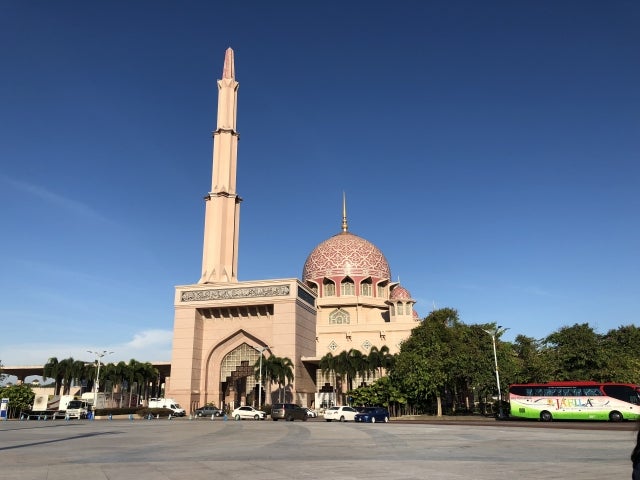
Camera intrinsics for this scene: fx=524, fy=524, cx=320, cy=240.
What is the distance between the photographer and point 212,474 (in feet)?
31.3

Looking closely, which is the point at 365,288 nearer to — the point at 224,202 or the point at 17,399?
the point at 224,202

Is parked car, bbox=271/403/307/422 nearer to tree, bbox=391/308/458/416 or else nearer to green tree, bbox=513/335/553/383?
tree, bbox=391/308/458/416

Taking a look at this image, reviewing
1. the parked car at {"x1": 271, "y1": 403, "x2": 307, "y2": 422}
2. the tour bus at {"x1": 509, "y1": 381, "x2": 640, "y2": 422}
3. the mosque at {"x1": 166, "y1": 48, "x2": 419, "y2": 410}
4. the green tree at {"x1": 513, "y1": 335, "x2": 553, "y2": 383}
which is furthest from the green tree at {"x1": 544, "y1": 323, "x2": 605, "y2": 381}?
the parked car at {"x1": 271, "y1": 403, "x2": 307, "y2": 422}

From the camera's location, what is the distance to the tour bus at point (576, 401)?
28.2 metres

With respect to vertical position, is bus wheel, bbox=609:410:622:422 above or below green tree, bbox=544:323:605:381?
below

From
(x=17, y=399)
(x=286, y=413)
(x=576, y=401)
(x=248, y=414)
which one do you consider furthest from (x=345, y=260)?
(x=576, y=401)

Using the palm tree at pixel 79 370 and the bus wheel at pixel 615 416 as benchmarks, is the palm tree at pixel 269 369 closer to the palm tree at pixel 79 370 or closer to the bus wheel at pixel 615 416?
the palm tree at pixel 79 370

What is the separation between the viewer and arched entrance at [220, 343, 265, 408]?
52.6 metres

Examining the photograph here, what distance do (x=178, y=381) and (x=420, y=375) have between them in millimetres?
23751

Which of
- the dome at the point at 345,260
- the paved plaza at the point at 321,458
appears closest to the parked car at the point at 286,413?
the paved plaza at the point at 321,458

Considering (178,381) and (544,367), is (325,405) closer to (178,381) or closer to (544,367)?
(178,381)

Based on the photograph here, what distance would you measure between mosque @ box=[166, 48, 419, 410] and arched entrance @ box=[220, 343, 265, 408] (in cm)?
10

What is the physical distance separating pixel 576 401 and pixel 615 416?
197cm

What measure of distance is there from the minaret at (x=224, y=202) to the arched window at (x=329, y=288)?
50.0 feet
